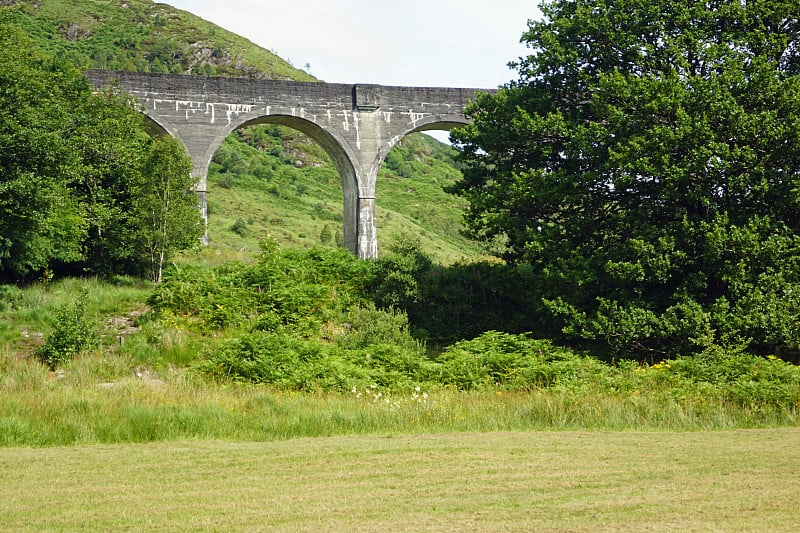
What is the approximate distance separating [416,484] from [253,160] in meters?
45.1

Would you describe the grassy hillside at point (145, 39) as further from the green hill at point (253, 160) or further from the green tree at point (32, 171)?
the green tree at point (32, 171)

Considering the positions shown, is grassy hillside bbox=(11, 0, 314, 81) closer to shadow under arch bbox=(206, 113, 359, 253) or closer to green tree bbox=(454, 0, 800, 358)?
shadow under arch bbox=(206, 113, 359, 253)

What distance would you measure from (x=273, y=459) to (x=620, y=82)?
468 inches

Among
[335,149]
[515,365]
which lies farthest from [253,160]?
[515,365]

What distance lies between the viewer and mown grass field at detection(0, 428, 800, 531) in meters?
5.82

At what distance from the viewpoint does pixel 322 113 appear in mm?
26484

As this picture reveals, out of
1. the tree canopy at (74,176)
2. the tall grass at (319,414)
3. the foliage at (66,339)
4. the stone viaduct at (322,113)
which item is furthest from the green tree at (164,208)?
the tall grass at (319,414)

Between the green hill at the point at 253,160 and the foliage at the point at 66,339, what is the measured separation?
1436 cm

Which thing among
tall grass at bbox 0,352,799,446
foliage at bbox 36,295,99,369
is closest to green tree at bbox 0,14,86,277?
foliage at bbox 36,295,99,369

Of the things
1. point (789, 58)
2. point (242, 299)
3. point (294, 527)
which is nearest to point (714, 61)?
point (789, 58)

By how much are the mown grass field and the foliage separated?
732 cm

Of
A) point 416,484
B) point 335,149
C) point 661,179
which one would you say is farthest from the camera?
point 335,149

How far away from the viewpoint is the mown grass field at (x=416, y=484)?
229 inches

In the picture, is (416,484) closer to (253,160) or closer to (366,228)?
(366,228)
